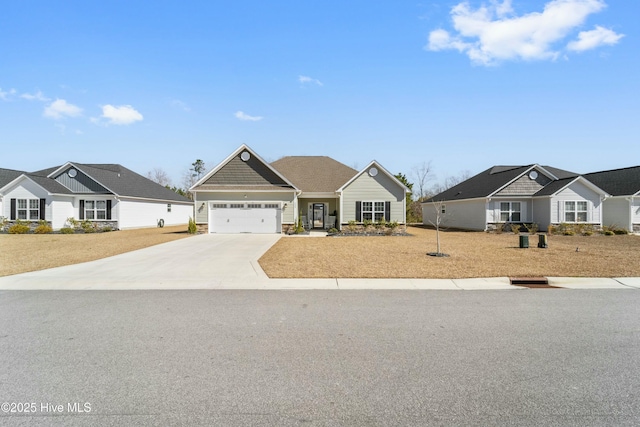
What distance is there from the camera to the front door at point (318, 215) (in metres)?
31.3

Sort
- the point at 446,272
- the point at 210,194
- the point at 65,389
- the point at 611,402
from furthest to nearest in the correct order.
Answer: the point at 210,194
the point at 446,272
the point at 65,389
the point at 611,402

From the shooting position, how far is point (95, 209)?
2875 centimetres

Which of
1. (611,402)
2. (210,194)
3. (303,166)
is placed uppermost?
(303,166)

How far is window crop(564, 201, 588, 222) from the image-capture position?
25094mm

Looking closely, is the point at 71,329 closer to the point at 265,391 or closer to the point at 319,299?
the point at 265,391

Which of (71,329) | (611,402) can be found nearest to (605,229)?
(611,402)

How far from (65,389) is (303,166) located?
27.6m

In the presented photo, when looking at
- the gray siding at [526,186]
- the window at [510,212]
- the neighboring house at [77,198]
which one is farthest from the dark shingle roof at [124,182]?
the gray siding at [526,186]

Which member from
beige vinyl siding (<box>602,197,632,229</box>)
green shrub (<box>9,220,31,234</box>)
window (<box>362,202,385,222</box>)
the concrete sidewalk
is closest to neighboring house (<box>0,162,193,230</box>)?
green shrub (<box>9,220,31,234</box>)

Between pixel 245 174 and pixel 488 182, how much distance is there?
2016 centimetres

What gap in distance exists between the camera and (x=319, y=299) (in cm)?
741

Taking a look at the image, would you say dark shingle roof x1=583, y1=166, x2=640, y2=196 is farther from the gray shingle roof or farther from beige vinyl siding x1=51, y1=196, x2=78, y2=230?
beige vinyl siding x1=51, y1=196, x2=78, y2=230

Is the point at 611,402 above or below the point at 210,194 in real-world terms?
below

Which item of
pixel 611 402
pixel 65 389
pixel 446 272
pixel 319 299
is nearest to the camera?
pixel 611 402
